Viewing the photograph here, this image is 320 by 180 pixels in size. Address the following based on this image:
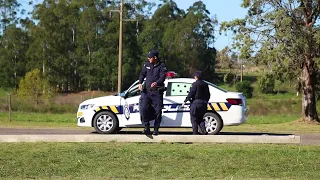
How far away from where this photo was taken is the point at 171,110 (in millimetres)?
16641

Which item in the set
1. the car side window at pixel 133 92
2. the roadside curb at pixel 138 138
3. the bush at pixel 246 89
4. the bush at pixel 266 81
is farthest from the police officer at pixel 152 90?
the bush at pixel 246 89

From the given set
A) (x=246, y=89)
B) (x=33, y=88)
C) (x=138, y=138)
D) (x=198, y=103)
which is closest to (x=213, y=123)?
(x=198, y=103)

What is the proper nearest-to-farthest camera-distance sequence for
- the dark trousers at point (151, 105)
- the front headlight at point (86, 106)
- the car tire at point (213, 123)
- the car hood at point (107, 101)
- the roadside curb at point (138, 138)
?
the roadside curb at point (138, 138) < the dark trousers at point (151, 105) < the car tire at point (213, 123) < the car hood at point (107, 101) < the front headlight at point (86, 106)

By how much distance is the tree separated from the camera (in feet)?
87.0

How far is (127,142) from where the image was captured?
1290 centimetres

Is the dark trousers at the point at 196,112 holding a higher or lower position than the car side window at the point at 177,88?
lower

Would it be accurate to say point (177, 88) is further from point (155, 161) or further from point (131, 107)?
point (155, 161)

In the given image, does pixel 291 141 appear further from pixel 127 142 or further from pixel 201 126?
pixel 127 142

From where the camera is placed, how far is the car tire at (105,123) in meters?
16.9

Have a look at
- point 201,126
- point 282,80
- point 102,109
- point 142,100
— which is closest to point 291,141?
point 201,126

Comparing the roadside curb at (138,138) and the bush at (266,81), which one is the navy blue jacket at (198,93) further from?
the bush at (266,81)

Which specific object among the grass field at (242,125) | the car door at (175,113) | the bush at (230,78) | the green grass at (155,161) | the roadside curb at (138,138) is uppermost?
the bush at (230,78)

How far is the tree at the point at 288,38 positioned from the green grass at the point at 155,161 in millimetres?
14529

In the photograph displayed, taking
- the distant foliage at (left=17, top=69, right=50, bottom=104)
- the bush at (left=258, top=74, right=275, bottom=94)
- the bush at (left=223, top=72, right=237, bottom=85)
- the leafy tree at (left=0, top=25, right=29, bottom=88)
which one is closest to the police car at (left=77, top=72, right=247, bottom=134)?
the bush at (left=258, top=74, right=275, bottom=94)
